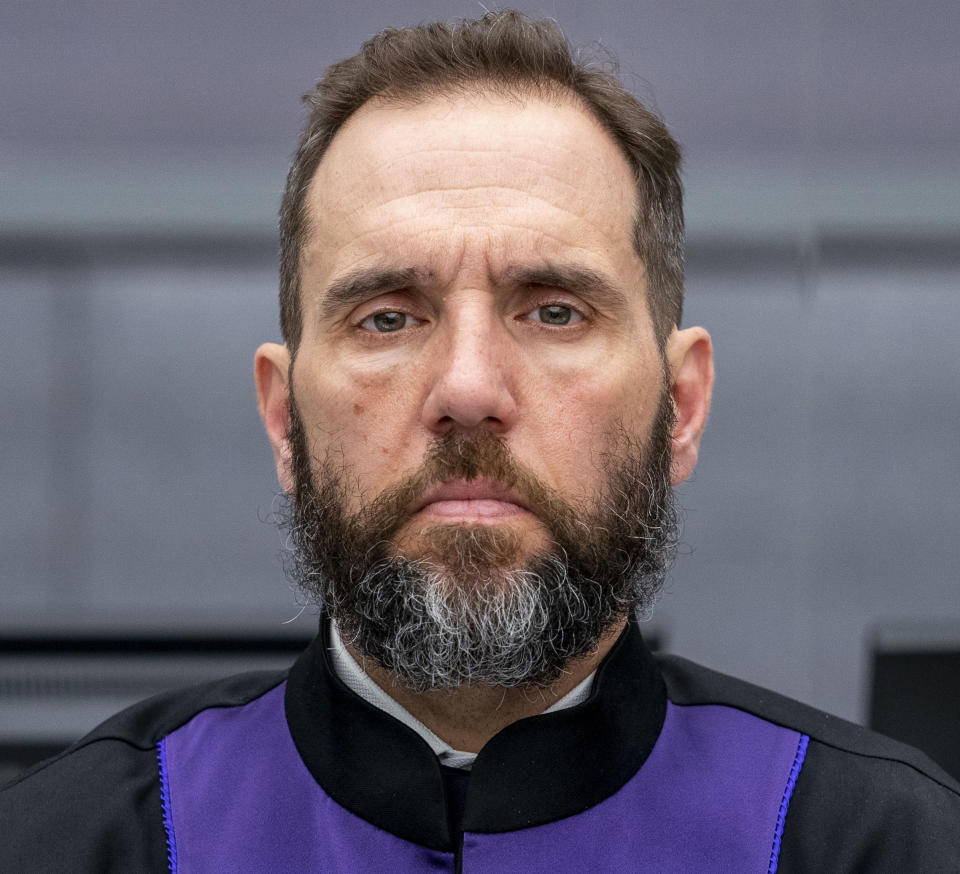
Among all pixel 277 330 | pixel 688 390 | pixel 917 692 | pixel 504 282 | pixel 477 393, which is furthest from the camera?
pixel 277 330

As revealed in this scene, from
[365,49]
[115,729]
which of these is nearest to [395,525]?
[115,729]

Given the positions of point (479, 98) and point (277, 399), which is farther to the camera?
point (277, 399)

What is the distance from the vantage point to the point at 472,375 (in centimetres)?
152

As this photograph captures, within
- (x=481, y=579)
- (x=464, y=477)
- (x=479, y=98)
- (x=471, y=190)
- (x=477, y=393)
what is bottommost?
(x=481, y=579)

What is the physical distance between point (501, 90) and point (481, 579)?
688 mm

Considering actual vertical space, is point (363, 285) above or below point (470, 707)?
above

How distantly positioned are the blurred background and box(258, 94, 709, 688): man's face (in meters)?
1.74

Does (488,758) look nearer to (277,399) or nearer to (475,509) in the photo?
(475,509)

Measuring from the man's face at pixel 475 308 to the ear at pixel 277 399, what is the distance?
0.42ft

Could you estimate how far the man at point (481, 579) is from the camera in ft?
5.13

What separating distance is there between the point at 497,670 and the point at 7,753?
2103mm

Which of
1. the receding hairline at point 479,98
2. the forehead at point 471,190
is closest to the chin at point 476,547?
the forehead at point 471,190

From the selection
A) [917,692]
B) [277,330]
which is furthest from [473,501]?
[277,330]

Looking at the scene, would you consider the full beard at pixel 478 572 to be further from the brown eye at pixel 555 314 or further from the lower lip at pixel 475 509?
the brown eye at pixel 555 314
